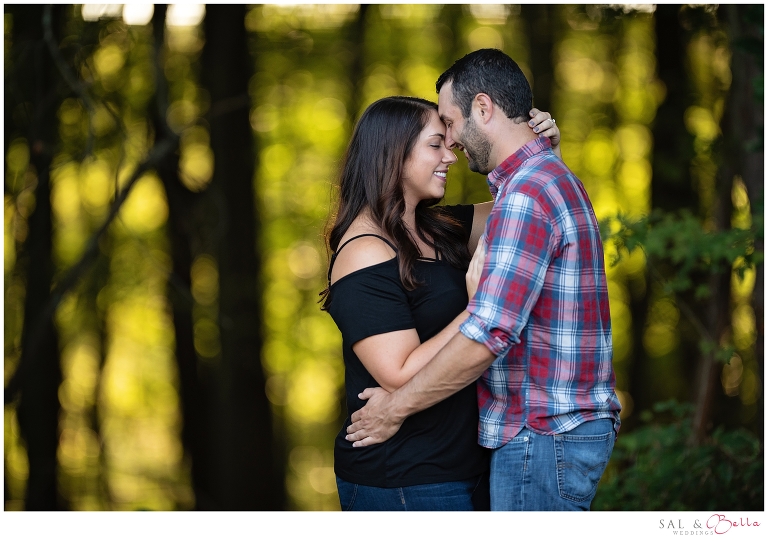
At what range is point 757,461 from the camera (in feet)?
13.7

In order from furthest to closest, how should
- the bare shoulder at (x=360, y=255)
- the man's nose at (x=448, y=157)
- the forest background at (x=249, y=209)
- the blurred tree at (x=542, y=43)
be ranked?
the blurred tree at (x=542, y=43), the forest background at (x=249, y=209), the man's nose at (x=448, y=157), the bare shoulder at (x=360, y=255)

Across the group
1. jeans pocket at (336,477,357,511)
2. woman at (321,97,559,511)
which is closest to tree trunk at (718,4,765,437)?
→ woman at (321,97,559,511)

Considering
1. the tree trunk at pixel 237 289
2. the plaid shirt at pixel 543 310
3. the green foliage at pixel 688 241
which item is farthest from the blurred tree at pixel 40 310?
the plaid shirt at pixel 543 310

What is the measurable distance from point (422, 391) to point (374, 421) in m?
0.22

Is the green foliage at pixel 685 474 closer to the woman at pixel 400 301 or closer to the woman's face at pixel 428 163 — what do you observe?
the woman at pixel 400 301

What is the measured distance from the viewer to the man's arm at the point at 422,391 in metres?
2.22

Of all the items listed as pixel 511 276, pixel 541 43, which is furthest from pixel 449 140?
pixel 541 43

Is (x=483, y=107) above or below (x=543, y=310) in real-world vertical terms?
above

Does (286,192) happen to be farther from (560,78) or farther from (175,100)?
(560,78)

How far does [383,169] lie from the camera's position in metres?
2.61

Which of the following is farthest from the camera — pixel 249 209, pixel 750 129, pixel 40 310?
pixel 249 209

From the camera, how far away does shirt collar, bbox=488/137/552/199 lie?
8.16 feet

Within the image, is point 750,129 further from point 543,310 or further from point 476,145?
point 543,310

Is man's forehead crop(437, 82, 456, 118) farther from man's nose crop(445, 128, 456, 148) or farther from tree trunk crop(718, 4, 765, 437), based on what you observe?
tree trunk crop(718, 4, 765, 437)
